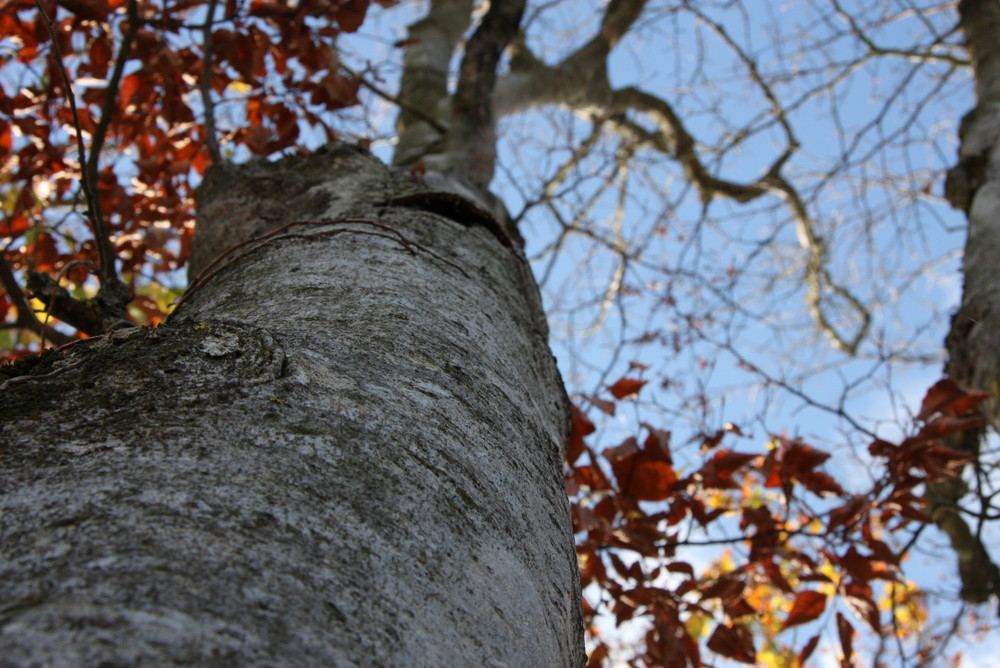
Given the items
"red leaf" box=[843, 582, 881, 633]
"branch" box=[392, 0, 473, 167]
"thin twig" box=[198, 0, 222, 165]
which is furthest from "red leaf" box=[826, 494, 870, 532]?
"thin twig" box=[198, 0, 222, 165]

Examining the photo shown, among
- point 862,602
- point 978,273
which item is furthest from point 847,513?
point 978,273

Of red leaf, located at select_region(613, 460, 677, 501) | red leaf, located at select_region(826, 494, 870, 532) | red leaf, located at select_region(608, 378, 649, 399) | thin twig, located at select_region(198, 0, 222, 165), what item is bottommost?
red leaf, located at select_region(826, 494, 870, 532)

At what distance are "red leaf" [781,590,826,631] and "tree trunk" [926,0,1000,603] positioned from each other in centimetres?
48

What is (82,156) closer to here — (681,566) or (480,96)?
(480,96)

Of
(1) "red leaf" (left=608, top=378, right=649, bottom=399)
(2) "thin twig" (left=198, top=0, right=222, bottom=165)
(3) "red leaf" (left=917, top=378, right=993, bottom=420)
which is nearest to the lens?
(2) "thin twig" (left=198, top=0, right=222, bottom=165)

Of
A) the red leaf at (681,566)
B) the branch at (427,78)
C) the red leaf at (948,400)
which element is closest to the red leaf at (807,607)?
the red leaf at (681,566)

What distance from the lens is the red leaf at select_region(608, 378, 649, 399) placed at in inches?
84.5

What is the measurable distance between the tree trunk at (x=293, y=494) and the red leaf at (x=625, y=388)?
123 centimetres

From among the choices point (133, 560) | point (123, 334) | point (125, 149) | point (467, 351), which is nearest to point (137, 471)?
point (133, 560)

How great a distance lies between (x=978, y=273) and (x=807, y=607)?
42.5 inches

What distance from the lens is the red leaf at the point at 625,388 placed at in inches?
84.5

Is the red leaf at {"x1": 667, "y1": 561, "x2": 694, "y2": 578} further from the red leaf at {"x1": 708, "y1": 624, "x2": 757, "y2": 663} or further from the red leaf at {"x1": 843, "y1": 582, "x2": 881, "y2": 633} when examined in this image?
the red leaf at {"x1": 843, "y1": 582, "x2": 881, "y2": 633}

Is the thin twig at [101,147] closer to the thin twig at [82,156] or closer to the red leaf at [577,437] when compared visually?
the thin twig at [82,156]

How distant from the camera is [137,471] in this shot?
1.77ft
